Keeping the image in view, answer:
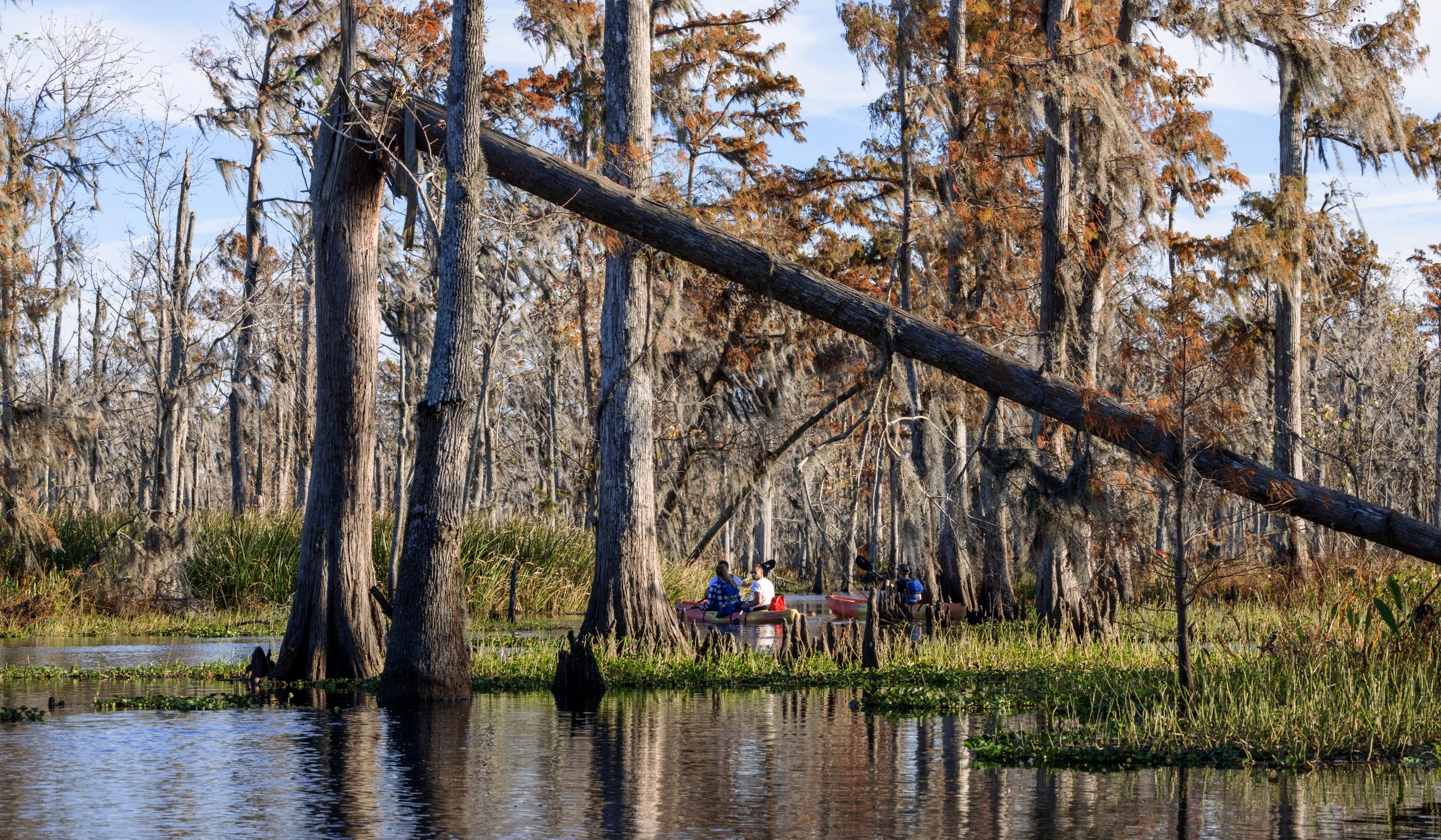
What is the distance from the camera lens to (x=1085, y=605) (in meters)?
20.5

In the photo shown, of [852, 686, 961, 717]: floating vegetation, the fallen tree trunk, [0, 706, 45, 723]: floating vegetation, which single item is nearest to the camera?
[0, 706, 45, 723]: floating vegetation

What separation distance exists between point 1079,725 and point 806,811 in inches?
141

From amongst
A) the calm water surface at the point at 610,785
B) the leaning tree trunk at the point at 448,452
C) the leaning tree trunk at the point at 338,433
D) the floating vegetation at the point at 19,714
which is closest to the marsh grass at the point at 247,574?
the leaning tree trunk at the point at 338,433

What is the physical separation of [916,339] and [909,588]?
1120 centimetres

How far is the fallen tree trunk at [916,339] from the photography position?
13.4 metres

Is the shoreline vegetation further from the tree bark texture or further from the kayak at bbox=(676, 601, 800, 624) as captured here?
the kayak at bbox=(676, 601, 800, 624)

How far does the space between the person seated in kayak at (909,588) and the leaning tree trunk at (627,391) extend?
23.3ft

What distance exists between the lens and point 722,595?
987 inches

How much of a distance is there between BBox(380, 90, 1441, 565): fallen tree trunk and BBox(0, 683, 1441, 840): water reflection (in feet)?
11.1

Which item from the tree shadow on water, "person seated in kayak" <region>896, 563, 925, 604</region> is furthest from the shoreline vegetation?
"person seated in kayak" <region>896, 563, 925, 604</region>

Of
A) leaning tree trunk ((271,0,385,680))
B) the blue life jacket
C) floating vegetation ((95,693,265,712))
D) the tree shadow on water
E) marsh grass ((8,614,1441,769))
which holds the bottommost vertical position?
the tree shadow on water

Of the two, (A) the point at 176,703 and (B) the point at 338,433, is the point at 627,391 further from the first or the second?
(A) the point at 176,703

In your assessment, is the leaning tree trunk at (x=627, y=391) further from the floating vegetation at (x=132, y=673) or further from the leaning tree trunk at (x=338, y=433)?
the floating vegetation at (x=132, y=673)

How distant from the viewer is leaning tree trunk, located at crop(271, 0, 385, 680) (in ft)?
49.2
